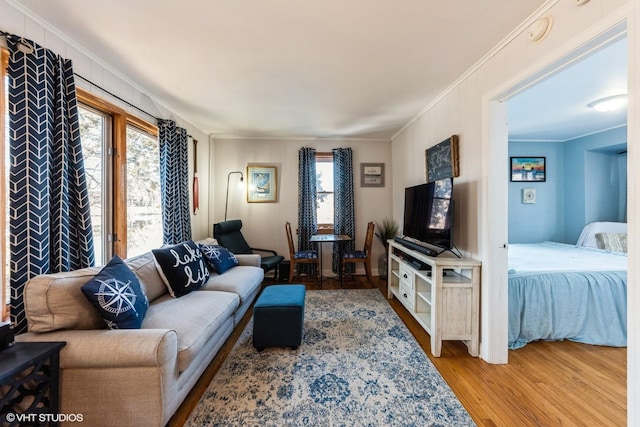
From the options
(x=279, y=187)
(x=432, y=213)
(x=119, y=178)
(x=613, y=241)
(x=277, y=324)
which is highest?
(x=279, y=187)

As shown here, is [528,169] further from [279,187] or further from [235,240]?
[235,240]

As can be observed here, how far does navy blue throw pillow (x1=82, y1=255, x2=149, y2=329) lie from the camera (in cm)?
145

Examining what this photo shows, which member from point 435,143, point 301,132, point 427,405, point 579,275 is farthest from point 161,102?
point 579,275

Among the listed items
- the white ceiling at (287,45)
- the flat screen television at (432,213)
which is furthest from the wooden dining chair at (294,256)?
the white ceiling at (287,45)

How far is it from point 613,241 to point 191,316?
4985 mm

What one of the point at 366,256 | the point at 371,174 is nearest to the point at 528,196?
the point at 371,174

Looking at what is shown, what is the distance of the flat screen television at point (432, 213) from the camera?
2.28 meters

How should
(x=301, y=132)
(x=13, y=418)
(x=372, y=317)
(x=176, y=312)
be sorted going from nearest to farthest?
(x=13, y=418) < (x=176, y=312) < (x=372, y=317) < (x=301, y=132)

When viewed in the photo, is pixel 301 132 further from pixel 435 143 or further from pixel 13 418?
pixel 13 418

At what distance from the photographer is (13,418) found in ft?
3.66

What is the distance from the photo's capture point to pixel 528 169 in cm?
436

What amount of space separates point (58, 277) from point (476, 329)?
2.96m

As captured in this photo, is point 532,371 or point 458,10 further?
point 532,371

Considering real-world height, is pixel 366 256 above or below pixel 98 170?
below
